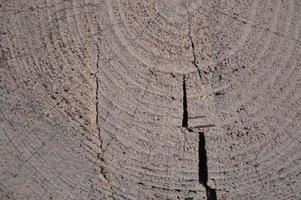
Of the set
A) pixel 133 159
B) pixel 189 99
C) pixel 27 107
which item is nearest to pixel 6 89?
pixel 27 107

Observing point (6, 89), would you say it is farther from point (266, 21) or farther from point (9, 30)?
point (266, 21)

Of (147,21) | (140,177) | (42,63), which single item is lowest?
(140,177)

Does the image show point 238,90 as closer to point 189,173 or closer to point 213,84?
point 213,84

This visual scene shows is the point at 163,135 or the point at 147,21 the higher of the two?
the point at 147,21

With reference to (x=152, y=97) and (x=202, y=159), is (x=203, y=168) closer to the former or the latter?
(x=202, y=159)

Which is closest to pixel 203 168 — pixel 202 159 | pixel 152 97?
pixel 202 159

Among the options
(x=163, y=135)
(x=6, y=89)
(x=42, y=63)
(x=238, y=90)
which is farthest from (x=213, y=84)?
(x=6, y=89)
